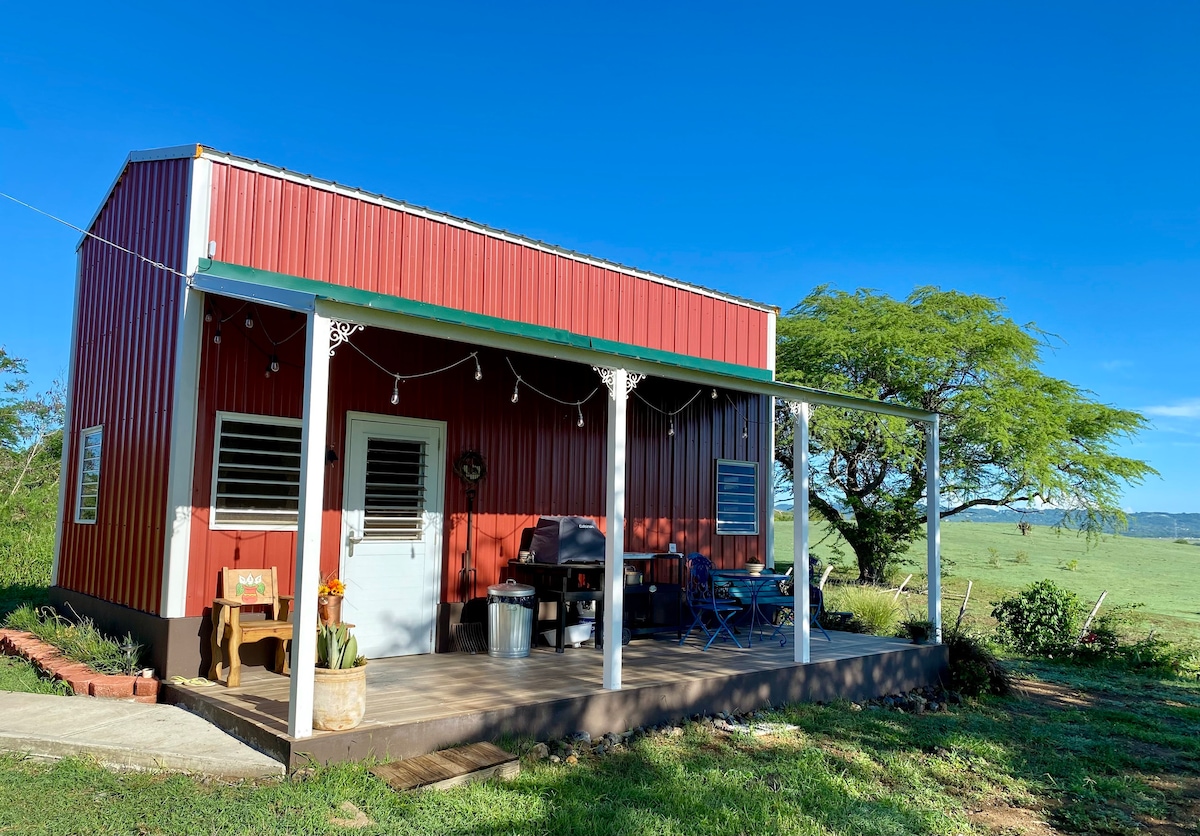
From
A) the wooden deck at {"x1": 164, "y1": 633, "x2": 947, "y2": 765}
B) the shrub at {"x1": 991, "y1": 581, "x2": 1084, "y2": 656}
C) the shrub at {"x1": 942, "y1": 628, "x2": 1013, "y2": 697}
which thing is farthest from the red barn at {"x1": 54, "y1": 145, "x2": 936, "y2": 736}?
the shrub at {"x1": 991, "y1": 581, "x2": 1084, "y2": 656}

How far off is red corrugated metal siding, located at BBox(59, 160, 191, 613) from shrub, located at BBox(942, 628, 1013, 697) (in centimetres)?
725

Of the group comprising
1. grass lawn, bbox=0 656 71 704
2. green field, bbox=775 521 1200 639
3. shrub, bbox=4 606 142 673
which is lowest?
green field, bbox=775 521 1200 639

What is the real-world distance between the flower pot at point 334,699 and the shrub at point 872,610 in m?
7.13

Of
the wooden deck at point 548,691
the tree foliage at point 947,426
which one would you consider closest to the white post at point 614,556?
the wooden deck at point 548,691

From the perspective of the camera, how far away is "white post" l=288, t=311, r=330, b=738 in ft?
13.5

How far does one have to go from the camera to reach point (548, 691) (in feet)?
18.0

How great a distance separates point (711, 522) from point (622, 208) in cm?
1460

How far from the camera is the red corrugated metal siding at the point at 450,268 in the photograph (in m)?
6.30

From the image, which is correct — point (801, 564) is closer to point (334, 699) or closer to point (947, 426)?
point (334, 699)

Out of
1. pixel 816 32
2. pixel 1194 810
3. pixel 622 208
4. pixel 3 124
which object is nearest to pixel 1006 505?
pixel 816 32

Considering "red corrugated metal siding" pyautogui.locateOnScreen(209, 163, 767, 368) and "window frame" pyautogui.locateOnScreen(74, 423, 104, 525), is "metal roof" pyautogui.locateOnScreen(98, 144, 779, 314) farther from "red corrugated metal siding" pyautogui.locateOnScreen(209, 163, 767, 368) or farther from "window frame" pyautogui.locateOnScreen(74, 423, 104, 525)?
"window frame" pyautogui.locateOnScreen(74, 423, 104, 525)

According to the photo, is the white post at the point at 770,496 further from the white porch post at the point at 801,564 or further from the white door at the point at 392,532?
the white door at the point at 392,532

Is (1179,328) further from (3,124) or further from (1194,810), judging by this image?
(3,124)

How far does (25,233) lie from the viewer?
1888 cm
